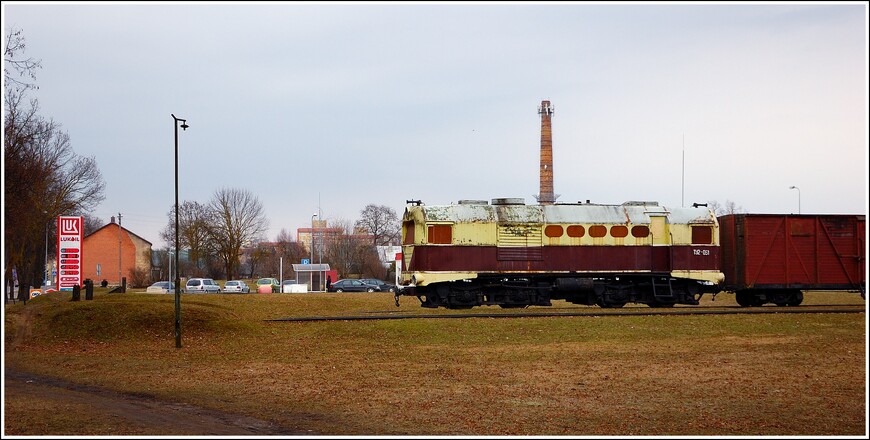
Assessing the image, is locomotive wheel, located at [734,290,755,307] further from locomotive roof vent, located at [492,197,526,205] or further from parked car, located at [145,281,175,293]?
parked car, located at [145,281,175,293]

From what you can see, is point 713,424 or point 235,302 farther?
point 235,302

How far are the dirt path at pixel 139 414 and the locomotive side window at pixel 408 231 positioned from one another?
49.0 feet

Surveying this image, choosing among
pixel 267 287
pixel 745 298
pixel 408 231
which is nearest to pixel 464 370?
pixel 408 231

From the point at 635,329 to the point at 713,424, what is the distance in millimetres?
11654

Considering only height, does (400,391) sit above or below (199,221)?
below

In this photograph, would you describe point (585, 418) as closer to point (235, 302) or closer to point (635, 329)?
point (635, 329)

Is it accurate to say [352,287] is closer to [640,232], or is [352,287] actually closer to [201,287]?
[201,287]

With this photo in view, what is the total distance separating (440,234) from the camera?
31.3 m

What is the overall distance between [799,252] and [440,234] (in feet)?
46.9

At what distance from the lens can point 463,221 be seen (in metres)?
31.6

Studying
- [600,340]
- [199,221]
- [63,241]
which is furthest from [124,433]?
[199,221]

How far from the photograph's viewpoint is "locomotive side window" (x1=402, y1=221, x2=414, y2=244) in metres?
32.1

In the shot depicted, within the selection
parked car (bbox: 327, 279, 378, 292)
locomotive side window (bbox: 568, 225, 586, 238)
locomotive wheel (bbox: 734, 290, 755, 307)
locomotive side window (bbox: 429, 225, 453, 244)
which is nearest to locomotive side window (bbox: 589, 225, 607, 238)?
locomotive side window (bbox: 568, 225, 586, 238)

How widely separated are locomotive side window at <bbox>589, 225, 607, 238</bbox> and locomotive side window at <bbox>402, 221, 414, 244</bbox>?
22.7ft
